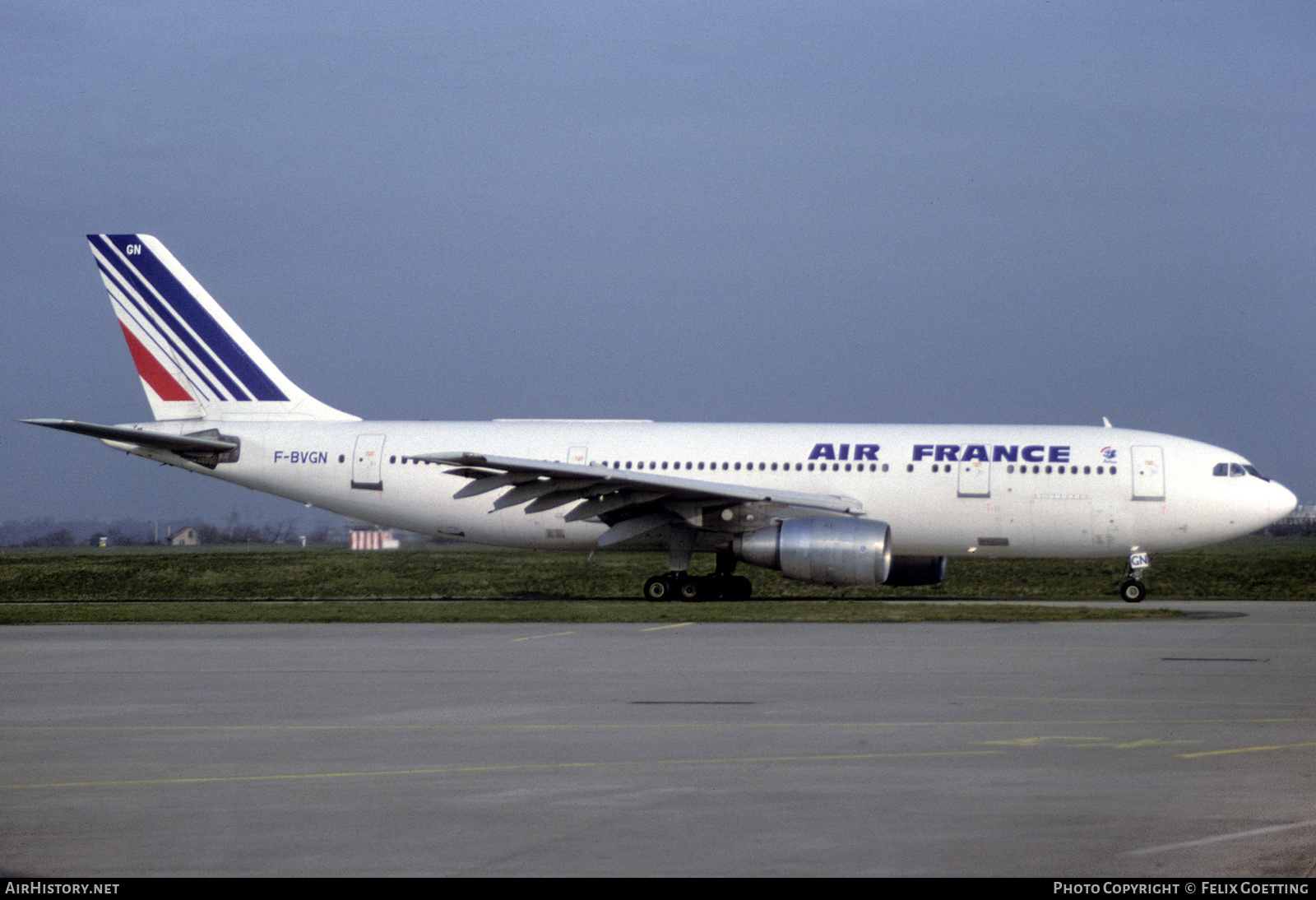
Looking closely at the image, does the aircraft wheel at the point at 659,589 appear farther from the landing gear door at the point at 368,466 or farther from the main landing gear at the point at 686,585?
the landing gear door at the point at 368,466

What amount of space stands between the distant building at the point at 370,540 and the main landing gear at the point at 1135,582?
40504mm

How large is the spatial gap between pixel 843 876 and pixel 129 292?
95.9 ft

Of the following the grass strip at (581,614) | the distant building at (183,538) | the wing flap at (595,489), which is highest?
the wing flap at (595,489)

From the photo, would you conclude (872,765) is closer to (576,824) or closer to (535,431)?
(576,824)

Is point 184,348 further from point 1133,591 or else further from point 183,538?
point 183,538

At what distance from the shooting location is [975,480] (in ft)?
91.7

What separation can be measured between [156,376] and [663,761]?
82.9ft

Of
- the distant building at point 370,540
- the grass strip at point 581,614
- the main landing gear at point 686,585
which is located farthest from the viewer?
the distant building at point 370,540

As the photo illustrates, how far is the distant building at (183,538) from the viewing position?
90000mm

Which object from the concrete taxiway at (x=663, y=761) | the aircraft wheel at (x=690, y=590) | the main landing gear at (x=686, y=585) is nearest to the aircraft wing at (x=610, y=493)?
the main landing gear at (x=686, y=585)

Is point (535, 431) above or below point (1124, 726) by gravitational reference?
above

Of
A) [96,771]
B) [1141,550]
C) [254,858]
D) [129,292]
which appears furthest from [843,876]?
[129,292]

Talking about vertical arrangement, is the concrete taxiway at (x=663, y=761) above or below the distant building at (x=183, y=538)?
below

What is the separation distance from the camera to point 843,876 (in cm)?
629
